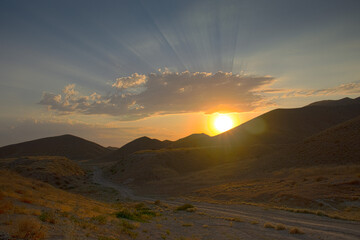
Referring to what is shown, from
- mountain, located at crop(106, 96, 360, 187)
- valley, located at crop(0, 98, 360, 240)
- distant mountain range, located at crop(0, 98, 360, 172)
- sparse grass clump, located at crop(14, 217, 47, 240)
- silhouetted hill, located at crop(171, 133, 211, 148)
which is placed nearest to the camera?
sparse grass clump, located at crop(14, 217, 47, 240)

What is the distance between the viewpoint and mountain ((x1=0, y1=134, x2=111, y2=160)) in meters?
163

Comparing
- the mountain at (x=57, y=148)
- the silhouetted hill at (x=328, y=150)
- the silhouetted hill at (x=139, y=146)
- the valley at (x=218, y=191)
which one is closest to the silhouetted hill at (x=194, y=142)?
the valley at (x=218, y=191)

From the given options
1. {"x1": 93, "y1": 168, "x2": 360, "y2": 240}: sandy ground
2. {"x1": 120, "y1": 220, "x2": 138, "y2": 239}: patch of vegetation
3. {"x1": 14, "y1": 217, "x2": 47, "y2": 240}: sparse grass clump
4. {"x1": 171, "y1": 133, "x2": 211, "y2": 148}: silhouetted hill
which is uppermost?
{"x1": 171, "y1": 133, "x2": 211, "y2": 148}: silhouetted hill

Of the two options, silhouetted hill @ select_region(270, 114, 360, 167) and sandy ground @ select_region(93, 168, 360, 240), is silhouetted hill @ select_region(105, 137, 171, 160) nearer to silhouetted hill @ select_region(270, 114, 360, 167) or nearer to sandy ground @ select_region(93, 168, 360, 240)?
silhouetted hill @ select_region(270, 114, 360, 167)

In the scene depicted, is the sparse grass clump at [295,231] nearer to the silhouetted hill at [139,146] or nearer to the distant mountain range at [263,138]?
the distant mountain range at [263,138]

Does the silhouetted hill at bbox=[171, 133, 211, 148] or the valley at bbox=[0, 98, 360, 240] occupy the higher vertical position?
the silhouetted hill at bbox=[171, 133, 211, 148]

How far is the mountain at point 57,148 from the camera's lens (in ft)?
535

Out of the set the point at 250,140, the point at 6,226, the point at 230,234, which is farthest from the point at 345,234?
the point at 250,140

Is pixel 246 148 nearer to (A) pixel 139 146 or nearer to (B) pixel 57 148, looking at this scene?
(A) pixel 139 146

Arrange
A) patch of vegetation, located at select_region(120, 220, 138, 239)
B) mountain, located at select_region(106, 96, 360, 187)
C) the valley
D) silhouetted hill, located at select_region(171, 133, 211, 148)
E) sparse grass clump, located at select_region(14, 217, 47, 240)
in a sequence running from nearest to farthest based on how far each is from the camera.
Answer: sparse grass clump, located at select_region(14, 217, 47, 240), patch of vegetation, located at select_region(120, 220, 138, 239), the valley, mountain, located at select_region(106, 96, 360, 187), silhouetted hill, located at select_region(171, 133, 211, 148)

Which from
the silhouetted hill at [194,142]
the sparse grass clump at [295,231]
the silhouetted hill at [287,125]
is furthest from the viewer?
the silhouetted hill at [194,142]

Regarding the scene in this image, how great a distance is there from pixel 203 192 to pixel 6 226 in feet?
112

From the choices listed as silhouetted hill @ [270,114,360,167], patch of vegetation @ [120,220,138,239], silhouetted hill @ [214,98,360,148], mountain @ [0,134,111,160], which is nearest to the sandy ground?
patch of vegetation @ [120,220,138,239]

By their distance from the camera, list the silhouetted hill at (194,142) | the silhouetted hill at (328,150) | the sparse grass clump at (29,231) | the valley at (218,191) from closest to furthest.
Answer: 1. the sparse grass clump at (29,231)
2. the valley at (218,191)
3. the silhouetted hill at (328,150)
4. the silhouetted hill at (194,142)
